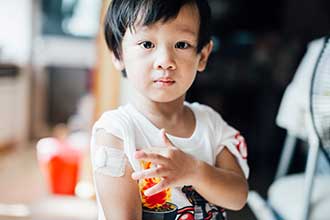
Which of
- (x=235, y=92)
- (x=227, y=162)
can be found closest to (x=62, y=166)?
(x=235, y=92)

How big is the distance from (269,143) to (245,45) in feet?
1.62

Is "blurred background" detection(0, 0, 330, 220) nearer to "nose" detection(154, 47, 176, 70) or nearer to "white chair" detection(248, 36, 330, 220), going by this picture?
"white chair" detection(248, 36, 330, 220)

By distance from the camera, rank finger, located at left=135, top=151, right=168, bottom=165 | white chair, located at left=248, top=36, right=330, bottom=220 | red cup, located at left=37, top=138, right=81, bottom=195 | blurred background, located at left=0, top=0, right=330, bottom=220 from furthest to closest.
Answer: red cup, located at left=37, top=138, right=81, bottom=195 → blurred background, located at left=0, top=0, right=330, bottom=220 → white chair, located at left=248, top=36, right=330, bottom=220 → finger, located at left=135, top=151, right=168, bottom=165

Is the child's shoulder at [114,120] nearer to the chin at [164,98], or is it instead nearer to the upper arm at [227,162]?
the chin at [164,98]

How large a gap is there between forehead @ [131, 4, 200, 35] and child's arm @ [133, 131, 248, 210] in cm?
13

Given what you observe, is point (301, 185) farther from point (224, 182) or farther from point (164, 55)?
point (164, 55)

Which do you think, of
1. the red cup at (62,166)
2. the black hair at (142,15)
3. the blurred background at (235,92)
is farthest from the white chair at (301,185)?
the red cup at (62,166)

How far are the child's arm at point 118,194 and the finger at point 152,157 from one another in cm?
5

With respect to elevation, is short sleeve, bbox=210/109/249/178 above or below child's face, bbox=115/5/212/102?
below

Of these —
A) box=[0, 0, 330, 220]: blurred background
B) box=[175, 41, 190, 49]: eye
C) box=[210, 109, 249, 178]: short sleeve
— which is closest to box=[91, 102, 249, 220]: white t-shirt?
box=[210, 109, 249, 178]: short sleeve

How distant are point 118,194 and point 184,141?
0.11 m

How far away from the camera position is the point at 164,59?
0.52 metres

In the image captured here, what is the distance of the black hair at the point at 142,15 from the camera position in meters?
0.52

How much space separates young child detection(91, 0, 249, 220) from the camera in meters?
0.52
